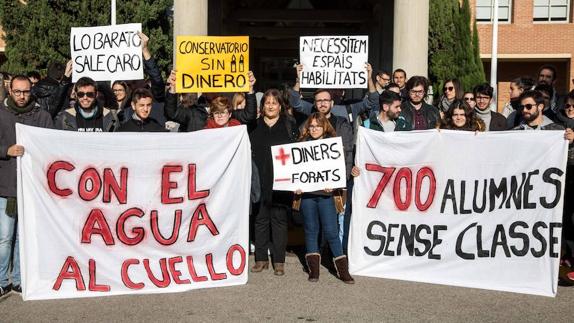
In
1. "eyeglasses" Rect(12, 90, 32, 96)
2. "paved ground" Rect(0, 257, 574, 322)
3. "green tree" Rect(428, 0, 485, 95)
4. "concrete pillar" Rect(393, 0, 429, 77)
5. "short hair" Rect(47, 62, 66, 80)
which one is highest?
"green tree" Rect(428, 0, 485, 95)

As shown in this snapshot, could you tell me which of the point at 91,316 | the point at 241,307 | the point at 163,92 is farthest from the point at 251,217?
the point at 91,316

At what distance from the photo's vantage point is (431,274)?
6895 mm

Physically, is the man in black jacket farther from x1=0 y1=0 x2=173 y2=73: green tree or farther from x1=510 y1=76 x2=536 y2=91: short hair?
x1=0 y1=0 x2=173 y2=73: green tree

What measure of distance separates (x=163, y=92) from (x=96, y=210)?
2.14 metres

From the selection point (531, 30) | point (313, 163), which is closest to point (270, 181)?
point (313, 163)

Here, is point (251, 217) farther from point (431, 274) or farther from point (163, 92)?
point (431, 274)

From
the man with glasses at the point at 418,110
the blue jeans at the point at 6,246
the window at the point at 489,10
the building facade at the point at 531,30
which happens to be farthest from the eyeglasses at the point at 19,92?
the window at the point at 489,10

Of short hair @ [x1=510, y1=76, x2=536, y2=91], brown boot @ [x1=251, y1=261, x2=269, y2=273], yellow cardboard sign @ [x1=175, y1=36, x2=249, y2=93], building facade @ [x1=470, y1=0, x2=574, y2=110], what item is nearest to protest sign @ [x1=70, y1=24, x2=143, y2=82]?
yellow cardboard sign @ [x1=175, y1=36, x2=249, y2=93]

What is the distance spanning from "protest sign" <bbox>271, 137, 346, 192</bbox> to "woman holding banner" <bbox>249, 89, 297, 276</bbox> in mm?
405

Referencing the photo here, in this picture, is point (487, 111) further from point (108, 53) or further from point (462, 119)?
point (108, 53)

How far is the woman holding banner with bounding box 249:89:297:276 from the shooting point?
24.1 ft

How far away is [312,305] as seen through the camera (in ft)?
20.2

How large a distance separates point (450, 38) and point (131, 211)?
16.4m

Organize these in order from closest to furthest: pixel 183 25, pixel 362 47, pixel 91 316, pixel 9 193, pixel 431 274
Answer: pixel 91 316 < pixel 9 193 < pixel 431 274 < pixel 362 47 < pixel 183 25
